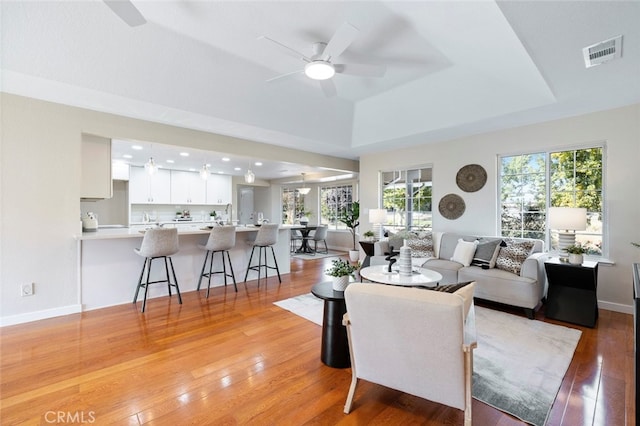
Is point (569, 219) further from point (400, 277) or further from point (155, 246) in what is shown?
point (155, 246)

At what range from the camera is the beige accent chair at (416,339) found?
1.45 m

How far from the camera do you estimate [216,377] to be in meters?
2.17

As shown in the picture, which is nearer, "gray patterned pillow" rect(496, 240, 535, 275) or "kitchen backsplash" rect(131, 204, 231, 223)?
"gray patterned pillow" rect(496, 240, 535, 275)

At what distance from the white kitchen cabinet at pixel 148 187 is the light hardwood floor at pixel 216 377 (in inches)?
166

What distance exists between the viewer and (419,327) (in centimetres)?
151

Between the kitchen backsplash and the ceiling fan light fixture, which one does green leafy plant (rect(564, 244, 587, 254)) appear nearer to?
the ceiling fan light fixture

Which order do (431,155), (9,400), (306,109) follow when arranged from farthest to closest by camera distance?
(431,155), (306,109), (9,400)

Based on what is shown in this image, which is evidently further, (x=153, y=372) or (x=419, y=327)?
(x=153, y=372)

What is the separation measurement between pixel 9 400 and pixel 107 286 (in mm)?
1937

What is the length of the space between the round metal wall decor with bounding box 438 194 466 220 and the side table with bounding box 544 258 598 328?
173 cm

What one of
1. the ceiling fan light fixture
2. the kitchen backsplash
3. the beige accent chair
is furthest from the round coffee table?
the kitchen backsplash

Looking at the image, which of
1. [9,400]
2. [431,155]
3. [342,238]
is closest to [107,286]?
[9,400]

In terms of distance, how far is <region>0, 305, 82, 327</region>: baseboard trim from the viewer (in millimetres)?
3064

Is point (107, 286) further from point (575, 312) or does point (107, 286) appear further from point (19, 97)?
point (575, 312)
